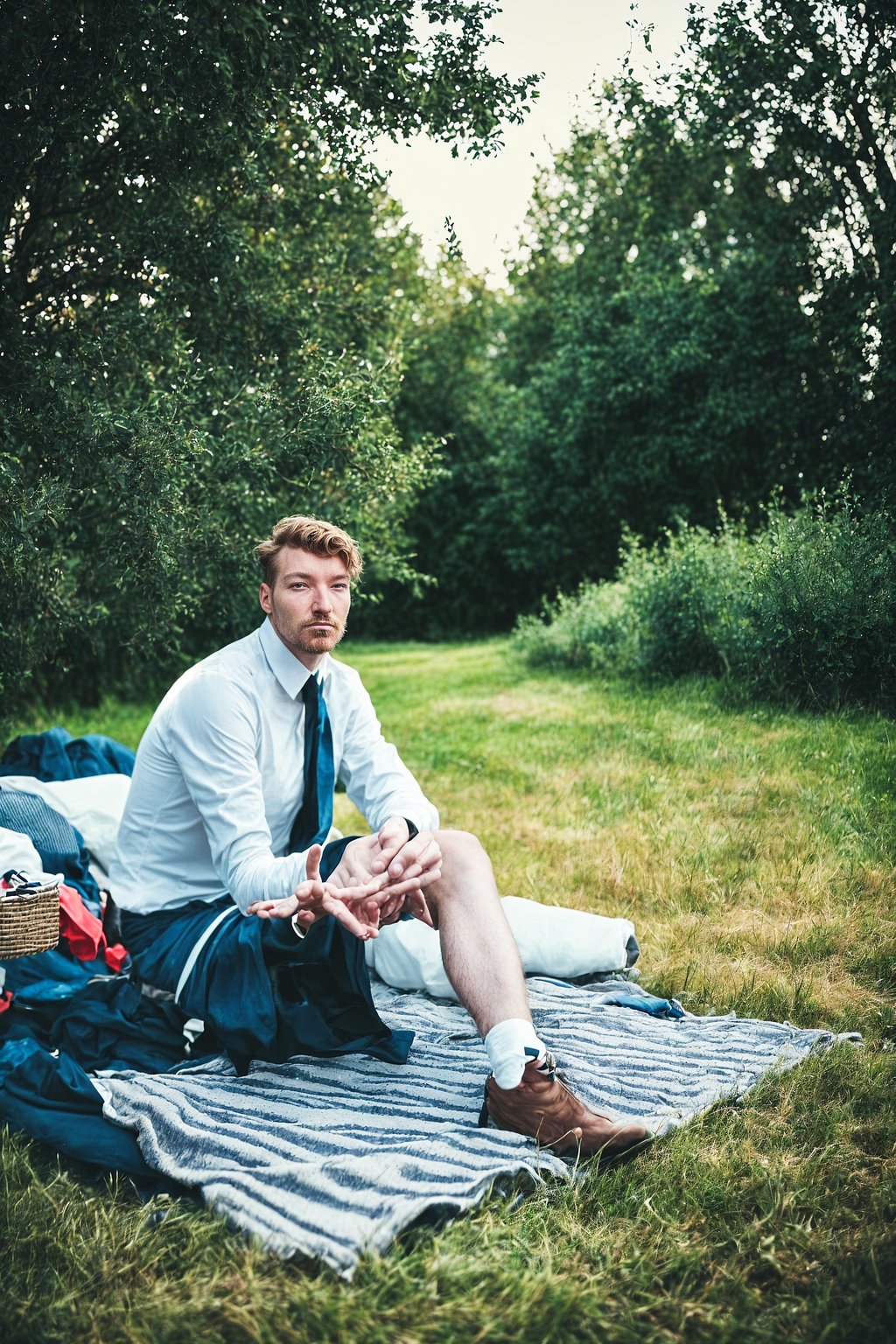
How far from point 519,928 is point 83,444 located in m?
3.29

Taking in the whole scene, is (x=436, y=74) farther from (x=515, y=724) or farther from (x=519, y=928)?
(x=515, y=724)

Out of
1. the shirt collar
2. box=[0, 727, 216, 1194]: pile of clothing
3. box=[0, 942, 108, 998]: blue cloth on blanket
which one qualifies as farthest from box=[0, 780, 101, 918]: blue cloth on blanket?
the shirt collar

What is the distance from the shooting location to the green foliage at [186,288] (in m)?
4.73

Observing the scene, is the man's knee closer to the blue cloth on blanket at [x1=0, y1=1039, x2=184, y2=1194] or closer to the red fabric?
the blue cloth on blanket at [x1=0, y1=1039, x2=184, y2=1194]

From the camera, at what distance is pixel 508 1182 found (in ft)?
8.31

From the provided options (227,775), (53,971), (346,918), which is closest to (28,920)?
(53,971)

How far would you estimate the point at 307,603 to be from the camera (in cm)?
341

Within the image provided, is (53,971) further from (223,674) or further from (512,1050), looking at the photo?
(512,1050)

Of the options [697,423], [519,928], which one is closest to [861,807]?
[519,928]

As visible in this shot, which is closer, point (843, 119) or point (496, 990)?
point (496, 990)

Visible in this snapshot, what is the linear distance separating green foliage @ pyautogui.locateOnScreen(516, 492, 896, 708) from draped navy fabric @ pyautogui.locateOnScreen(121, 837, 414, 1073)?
3001mm

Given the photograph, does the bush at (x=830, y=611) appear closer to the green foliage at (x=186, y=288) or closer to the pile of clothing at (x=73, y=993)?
the green foliage at (x=186, y=288)

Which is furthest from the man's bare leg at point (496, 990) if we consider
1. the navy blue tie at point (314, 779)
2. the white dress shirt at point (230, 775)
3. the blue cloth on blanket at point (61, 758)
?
the blue cloth on blanket at point (61, 758)

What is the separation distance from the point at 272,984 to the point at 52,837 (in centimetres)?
196
